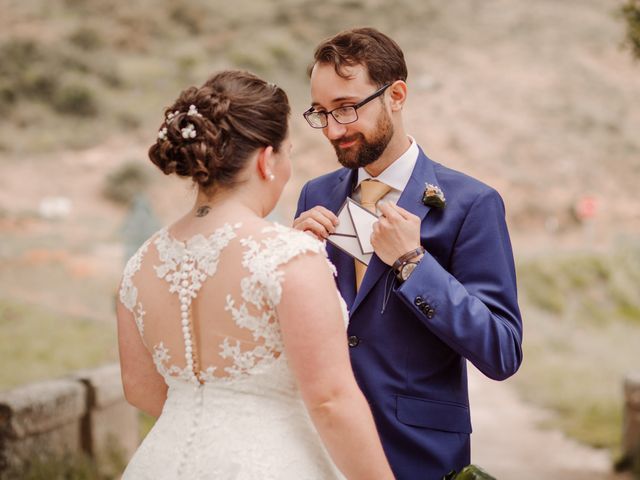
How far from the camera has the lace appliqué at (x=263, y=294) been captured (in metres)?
1.88

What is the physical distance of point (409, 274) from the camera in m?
2.21

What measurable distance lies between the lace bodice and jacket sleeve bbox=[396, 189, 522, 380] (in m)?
0.38

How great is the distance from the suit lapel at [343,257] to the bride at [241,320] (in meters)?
0.49

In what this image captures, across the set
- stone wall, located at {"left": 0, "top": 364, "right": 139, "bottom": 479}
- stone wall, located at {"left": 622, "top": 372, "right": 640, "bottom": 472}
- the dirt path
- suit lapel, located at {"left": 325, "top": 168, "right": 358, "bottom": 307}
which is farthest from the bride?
the dirt path

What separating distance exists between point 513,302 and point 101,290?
1437 cm

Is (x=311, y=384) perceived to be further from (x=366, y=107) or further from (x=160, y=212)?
(x=160, y=212)

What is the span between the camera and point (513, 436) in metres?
8.73

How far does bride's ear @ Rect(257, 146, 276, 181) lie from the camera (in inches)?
79.3

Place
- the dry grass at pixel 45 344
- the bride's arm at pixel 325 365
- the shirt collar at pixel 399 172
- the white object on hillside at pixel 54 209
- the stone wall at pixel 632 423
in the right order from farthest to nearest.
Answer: the white object on hillside at pixel 54 209, the dry grass at pixel 45 344, the stone wall at pixel 632 423, the shirt collar at pixel 399 172, the bride's arm at pixel 325 365

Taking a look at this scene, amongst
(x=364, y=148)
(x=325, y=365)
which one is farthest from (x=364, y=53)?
(x=325, y=365)

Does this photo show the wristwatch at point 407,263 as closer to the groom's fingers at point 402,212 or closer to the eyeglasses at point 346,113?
the groom's fingers at point 402,212

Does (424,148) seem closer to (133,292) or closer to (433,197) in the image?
A: (433,197)

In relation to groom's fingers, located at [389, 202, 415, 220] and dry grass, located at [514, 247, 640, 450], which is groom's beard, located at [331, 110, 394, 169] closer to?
groom's fingers, located at [389, 202, 415, 220]

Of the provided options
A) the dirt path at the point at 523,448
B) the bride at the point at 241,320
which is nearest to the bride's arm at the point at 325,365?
the bride at the point at 241,320
